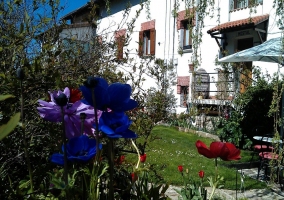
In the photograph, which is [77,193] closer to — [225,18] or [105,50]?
[105,50]

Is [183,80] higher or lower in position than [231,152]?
higher

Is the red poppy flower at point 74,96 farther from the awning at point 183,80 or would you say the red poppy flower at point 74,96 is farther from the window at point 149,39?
the window at point 149,39

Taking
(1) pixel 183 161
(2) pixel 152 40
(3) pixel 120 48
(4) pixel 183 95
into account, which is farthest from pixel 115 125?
(2) pixel 152 40

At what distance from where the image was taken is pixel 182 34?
A: 45.1ft

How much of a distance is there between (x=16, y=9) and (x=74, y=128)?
7.43ft

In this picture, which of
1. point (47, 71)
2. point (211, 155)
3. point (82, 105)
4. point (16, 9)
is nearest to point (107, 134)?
point (82, 105)

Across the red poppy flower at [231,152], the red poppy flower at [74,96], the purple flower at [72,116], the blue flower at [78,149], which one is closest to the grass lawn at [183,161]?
the red poppy flower at [231,152]

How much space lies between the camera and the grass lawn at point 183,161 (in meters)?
5.12

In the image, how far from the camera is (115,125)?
0.91m

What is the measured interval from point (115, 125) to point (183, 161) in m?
5.78

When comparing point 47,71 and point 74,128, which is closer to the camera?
point 74,128

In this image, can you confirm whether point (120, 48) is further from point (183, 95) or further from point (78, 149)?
point (183, 95)

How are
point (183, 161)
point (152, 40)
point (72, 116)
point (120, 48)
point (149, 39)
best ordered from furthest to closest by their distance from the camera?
point (149, 39)
point (152, 40)
point (183, 161)
point (120, 48)
point (72, 116)

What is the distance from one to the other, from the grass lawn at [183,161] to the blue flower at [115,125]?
280 cm
